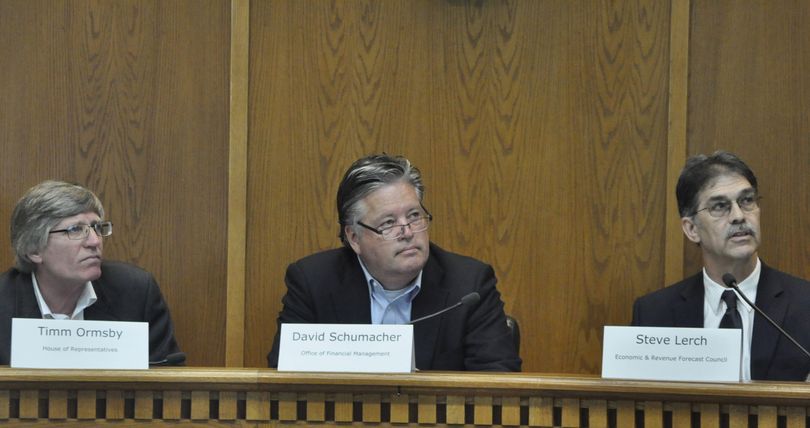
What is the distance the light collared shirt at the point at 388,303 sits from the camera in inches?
138

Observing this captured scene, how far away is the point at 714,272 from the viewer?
139 inches

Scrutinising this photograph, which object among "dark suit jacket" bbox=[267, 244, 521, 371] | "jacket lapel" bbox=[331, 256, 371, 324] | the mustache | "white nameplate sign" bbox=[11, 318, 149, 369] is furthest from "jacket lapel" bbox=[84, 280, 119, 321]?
the mustache

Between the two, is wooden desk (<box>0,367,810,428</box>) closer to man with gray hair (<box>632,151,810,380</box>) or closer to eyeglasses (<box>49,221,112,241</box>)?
man with gray hair (<box>632,151,810,380</box>)

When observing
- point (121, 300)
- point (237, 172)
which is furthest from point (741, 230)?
point (121, 300)

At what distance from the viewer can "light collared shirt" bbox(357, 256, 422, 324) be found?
3.49 metres

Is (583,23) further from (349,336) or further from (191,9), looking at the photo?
(349,336)

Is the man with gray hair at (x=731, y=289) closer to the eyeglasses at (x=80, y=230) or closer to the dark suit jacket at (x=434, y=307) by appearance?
the dark suit jacket at (x=434, y=307)

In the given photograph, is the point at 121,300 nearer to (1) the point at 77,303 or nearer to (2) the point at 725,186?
(1) the point at 77,303

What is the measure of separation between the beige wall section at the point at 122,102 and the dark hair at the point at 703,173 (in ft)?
5.36

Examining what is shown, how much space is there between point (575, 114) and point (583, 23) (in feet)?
1.08

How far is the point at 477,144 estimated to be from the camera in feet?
13.6

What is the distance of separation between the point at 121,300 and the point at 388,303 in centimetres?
87

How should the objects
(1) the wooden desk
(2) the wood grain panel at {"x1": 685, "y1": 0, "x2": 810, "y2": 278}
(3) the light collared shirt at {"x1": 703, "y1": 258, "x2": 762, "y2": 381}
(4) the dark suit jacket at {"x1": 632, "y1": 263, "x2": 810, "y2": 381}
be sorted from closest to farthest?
(1) the wooden desk, (4) the dark suit jacket at {"x1": 632, "y1": 263, "x2": 810, "y2": 381}, (3) the light collared shirt at {"x1": 703, "y1": 258, "x2": 762, "y2": 381}, (2) the wood grain panel at {"x1": 685, "y1": 0, "x2": 810, "y2": 278}

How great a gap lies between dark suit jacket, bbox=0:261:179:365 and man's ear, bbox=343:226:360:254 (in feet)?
2.20
